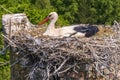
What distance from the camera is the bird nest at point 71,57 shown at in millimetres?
9062

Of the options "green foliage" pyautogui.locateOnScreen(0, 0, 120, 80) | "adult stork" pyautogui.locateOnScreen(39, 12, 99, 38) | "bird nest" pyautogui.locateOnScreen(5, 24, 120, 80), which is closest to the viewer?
"bird nest" pyautogui.locateOnScreen(5, 24, 120, 80)

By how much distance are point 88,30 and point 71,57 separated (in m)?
1.75

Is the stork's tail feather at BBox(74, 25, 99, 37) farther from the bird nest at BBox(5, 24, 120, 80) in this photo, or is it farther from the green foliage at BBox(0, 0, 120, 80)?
the green foliage at BBox(0, 0, 120, 80)

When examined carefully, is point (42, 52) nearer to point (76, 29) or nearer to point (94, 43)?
Result: point (94, 43)

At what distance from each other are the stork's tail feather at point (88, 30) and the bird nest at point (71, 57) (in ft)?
2.51

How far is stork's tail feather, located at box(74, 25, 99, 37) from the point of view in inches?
423

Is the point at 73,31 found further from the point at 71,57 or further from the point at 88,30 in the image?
the point at 71,57

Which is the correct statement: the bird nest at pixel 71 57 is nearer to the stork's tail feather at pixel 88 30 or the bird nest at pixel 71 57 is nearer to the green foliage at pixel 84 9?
the stork's tail feather at pixel 88 30

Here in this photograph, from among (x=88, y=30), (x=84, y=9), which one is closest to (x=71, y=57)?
(x=88, y=30)

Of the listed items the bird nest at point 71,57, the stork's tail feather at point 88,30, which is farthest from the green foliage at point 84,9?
the bird nest at point 71,57

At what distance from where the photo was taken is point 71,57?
9.20 m

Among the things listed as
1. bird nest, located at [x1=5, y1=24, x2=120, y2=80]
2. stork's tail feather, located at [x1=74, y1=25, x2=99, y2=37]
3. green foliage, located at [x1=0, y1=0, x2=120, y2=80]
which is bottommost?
green foliage, located at [x1=0, y1=0, x2=120, y2=80]

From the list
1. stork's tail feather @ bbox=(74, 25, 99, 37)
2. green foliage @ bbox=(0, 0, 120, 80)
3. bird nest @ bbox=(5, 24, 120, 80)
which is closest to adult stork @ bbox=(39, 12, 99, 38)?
stork's tail feather @ bbox=(74, 25, 99, 37)

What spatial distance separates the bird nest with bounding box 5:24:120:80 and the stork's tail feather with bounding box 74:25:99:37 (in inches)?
30.2
